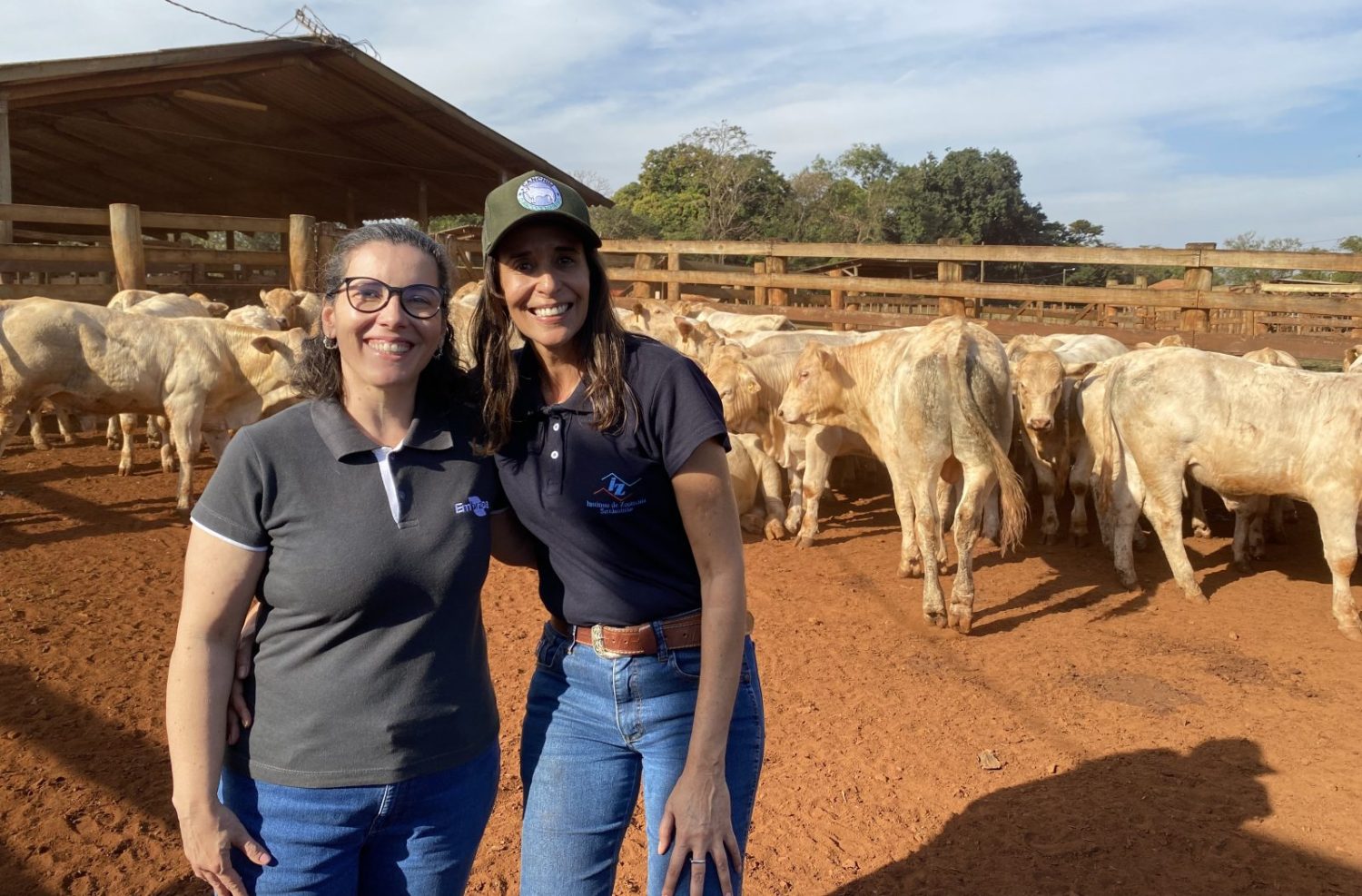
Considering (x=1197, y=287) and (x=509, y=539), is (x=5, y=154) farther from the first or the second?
(x=1197, y=287)

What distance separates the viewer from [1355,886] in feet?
13.1

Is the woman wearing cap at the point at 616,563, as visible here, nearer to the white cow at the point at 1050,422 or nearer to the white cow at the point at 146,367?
the white cow at the point at 1050,422

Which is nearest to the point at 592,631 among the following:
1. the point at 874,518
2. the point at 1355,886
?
the point at 1355,886

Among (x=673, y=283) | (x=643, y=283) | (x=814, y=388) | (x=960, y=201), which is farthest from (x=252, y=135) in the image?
(x=960, y=201)

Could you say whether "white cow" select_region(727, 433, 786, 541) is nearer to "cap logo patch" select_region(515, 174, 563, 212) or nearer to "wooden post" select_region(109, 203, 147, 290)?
"cap logo patch" select_region(515, 174, 563, 212)

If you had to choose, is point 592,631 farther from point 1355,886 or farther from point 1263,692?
point 1263,692

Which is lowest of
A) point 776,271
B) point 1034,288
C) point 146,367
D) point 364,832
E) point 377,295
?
point 364,832

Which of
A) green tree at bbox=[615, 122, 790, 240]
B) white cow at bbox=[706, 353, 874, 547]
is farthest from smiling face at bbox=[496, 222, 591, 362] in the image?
green tree at bbox=[615, 122, 790, 240]

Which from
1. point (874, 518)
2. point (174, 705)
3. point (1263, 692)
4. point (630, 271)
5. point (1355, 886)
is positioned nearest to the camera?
point (174, 705)

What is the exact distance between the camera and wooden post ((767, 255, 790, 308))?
17203mm

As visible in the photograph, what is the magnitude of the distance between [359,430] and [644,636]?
851mm

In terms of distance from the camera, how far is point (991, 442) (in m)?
6.96

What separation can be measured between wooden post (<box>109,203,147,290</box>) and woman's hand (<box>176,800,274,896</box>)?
1404 cm

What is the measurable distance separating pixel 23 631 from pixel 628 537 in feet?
19.5
